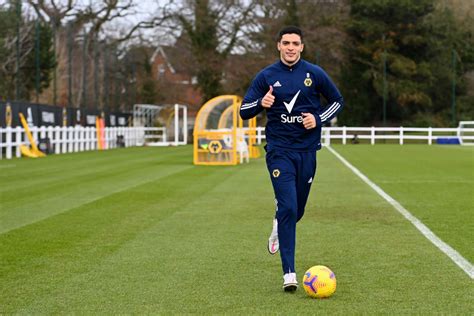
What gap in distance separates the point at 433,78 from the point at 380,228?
5773 cm

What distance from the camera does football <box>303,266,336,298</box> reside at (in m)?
6.71

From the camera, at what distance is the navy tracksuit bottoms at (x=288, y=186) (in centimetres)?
717

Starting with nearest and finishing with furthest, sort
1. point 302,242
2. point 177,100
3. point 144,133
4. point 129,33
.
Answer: point 302,242 → point 144,133 → point 129,33 → point 177,100

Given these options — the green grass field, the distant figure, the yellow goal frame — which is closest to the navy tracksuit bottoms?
the distant figure

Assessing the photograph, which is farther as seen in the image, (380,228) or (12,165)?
(12,165)

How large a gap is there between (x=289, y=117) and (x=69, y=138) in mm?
33575

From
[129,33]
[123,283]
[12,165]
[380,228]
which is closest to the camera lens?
[123,283]

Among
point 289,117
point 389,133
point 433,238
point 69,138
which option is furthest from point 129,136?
point 289,117

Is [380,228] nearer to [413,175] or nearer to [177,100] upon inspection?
[413,175]

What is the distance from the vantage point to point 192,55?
225 feet

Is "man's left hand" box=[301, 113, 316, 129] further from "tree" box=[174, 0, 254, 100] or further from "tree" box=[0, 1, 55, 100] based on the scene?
"tree" box=[174, 0, 254, 100]

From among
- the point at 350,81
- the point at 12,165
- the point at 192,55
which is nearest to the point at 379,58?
the point at 350,81

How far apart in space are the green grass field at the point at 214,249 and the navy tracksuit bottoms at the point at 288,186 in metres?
0.37

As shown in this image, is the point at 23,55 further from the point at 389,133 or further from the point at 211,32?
the point at 389,133
